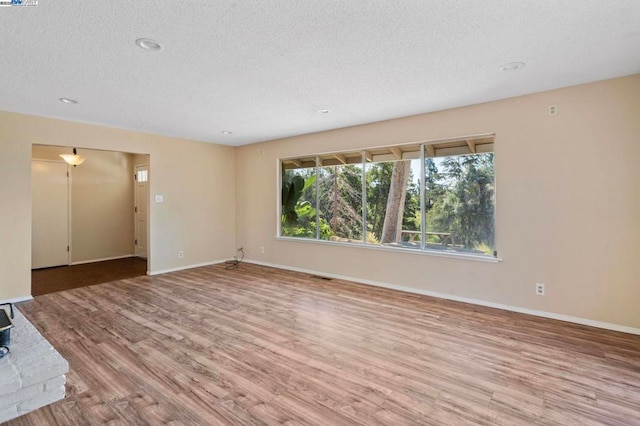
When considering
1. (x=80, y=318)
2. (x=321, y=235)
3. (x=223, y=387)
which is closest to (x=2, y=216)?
(x=80, y=318)

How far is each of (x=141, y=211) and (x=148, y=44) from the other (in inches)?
234

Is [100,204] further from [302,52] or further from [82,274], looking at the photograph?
[302,52]

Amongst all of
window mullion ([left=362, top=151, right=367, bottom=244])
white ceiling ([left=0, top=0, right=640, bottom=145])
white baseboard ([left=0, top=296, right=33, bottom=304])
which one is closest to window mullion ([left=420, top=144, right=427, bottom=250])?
white ceiling ([left=0, top=0, right=640, bottom=145])

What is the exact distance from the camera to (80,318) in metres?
3.43

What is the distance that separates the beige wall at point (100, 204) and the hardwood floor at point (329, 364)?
312cm

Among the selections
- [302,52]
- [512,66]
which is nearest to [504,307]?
[512,66]

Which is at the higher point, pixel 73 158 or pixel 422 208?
pixel 73 158

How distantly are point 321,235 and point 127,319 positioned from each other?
3.22 metres

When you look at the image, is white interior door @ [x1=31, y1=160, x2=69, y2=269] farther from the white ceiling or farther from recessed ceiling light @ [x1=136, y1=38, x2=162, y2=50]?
recessed ceiling light @ [x1=136, y1=38, x2=162, y2=50]

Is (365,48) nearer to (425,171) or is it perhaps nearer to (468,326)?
(425,171)

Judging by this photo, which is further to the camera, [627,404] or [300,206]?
[300,206]

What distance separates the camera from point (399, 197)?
4.69 meters

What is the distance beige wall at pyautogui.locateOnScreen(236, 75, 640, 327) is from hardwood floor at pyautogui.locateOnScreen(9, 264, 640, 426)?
349mm

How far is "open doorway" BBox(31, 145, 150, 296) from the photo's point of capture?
6.02 metres
